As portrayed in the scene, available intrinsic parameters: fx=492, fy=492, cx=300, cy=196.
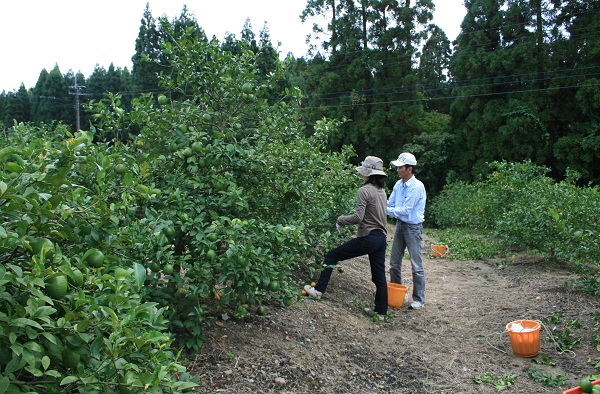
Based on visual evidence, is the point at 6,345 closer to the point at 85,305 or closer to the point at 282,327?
the point at 85,305

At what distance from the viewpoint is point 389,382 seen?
3.83m

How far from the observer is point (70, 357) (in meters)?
1.56

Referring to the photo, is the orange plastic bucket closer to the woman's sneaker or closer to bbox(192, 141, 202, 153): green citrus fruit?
the woman's sneaker

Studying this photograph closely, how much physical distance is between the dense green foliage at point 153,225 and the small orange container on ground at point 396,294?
0.94 meters

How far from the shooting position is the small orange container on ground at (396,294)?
568cm

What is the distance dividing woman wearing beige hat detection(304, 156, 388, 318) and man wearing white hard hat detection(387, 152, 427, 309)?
498 mm

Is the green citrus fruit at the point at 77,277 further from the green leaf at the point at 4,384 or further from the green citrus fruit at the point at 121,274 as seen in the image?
the green leaf at the point at 4,384

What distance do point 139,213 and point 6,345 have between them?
2058 millimetres

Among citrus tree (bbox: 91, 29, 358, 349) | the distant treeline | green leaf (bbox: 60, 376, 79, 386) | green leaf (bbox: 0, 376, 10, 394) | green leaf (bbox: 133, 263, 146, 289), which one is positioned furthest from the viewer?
the distant treeline

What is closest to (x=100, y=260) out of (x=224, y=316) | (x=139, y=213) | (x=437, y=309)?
(x=139, y=213)

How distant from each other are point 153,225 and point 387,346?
104 inches

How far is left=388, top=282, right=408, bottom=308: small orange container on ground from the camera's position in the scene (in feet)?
18.6

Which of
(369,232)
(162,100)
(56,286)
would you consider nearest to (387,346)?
(369,232)

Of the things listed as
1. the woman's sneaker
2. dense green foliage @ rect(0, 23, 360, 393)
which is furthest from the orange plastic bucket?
the woman's sneaker
